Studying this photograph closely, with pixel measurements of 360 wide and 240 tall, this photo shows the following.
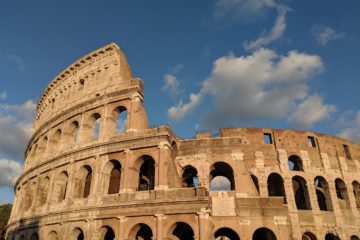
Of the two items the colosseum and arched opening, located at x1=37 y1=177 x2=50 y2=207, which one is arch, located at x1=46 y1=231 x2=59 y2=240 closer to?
the colosseum

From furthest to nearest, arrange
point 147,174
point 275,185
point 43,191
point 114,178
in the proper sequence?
point 43,191, point 275,185, point 147,174, point 114,178

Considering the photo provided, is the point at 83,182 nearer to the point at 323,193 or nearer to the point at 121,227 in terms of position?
the point at 121,227

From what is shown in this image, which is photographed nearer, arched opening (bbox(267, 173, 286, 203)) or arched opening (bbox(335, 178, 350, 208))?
arched opening (bbox(267, 173, 286, 203))

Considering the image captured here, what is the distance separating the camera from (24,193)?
2633cm

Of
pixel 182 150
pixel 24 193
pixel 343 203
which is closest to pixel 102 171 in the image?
pixel 182 150

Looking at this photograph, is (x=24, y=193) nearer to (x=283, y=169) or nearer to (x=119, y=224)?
(x=119, y=224)

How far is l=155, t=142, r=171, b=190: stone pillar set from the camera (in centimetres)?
1759

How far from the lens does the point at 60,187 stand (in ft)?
73.1

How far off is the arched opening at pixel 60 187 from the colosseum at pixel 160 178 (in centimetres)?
7

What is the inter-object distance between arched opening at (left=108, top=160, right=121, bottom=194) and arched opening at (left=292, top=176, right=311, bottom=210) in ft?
43.2

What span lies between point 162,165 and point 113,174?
4.58 metres

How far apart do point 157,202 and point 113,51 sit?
528 inches

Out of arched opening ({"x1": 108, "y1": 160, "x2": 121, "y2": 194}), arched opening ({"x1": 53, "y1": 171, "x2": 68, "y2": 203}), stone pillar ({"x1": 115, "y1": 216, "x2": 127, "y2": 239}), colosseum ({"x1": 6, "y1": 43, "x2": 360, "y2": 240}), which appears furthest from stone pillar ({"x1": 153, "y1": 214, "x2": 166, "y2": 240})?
arched opening ({"x1": 53, "y1": 171, "x2": 68, "y2": 203})

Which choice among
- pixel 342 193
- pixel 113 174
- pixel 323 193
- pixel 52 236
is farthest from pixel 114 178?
pixel 342 193
